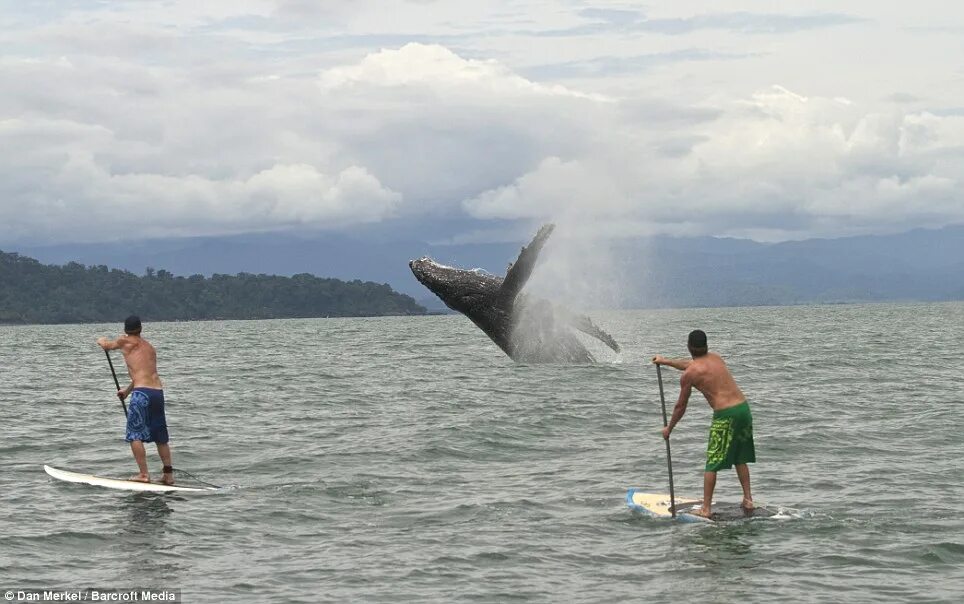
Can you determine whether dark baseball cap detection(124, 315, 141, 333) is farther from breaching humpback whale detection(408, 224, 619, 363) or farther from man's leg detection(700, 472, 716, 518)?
breaching humpback whale detection(408, 224, 619, 363)

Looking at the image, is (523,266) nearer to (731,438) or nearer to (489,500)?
(489,500)

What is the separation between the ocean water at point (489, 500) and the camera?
9.53 metres

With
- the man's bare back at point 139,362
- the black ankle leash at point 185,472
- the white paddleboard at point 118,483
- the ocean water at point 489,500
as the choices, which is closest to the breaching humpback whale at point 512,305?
the ocean water at point 489,500

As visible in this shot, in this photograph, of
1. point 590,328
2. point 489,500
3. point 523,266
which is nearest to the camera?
point 489,500

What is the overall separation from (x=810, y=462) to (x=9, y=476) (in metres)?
9.65

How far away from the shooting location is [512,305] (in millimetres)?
26578

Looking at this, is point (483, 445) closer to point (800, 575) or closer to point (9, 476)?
point (9, 476)

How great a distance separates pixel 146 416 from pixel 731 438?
21.0 feet

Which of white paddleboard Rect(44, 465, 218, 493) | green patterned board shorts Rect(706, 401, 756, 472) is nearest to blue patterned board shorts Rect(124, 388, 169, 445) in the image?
white paddleboard Rect(44, 465, 218, 493)

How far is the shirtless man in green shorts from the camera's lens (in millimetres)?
11359

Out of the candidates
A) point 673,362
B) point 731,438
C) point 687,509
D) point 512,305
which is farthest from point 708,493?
point 512,305

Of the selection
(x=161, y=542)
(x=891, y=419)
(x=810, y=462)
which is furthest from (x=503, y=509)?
(x=891, y=419)

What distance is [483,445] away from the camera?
16.7m

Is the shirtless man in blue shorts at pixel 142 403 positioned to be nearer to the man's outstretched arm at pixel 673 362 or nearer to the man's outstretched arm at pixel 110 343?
the man's outstretched arm at pixel 110 343
